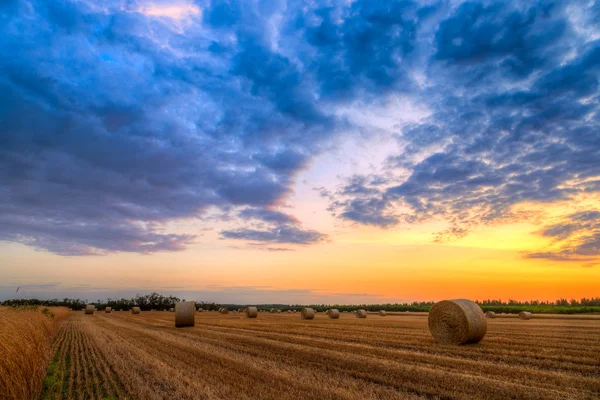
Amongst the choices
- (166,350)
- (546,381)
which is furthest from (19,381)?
(546,381)

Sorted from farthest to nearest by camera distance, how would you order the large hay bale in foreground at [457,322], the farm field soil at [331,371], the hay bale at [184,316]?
the hay bale at [184,316] → the large hay bale in foreground at [457,322] → the farm field soil at [331,371]

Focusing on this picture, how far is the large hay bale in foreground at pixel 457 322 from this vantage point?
1390 cm

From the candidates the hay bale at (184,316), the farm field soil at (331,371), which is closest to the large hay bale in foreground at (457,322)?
the farm field soil at (331,371)

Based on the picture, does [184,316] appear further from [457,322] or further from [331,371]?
[331,371]

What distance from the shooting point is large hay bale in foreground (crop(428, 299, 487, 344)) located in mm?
13898

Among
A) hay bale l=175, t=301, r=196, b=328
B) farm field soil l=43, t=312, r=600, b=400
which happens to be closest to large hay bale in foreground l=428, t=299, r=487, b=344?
farm field soil l=43, t=312, r=600, b=400

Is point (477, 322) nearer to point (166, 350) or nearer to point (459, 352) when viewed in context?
point (459, 352)

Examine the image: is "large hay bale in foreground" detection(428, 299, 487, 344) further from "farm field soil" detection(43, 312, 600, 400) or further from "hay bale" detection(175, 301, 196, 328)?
"hay bale" detection(175, 301, 196, 328)

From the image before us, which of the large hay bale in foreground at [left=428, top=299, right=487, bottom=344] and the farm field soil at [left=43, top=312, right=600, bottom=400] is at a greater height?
the large hay bale in foreground at [left=428, top=299, right=487, bottom=344]

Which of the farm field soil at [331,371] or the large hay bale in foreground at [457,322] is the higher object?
the large hay bale in foreground at [457,322]

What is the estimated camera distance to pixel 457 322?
14367 millimetres

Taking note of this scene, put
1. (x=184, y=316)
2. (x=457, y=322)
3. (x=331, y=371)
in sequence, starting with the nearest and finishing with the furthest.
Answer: (x=331, y=371) < (x=457, y=322) < (x=184, y=316)

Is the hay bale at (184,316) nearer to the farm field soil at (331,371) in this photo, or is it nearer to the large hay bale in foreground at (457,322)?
the farm field soil at (331,371)

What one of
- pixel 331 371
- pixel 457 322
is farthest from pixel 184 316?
pixel 331 371
